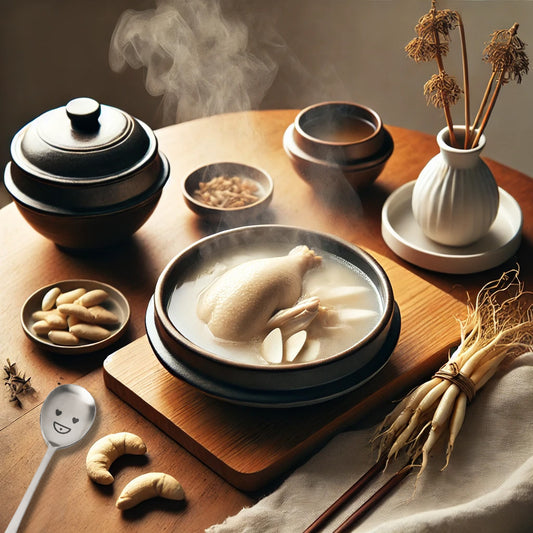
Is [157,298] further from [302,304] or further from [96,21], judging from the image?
[96,21]

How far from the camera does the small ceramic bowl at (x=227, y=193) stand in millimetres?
1705

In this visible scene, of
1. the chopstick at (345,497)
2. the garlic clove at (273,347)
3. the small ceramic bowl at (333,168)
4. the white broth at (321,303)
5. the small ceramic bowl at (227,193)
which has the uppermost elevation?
the garlic clove at (273,347)

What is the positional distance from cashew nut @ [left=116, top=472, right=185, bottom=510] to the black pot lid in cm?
66

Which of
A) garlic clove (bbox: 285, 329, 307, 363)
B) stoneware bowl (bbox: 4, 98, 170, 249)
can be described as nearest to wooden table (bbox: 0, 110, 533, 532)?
stoneware bowl (bbox: 4, 98, 170, 249)

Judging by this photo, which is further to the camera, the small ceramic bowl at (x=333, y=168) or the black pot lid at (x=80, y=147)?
the small ceramic bowl at (x=333, y=168)

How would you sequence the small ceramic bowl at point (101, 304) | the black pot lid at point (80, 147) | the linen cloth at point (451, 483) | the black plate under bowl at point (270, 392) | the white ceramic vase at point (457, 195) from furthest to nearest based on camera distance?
the white ceramic vase at point (457, 195)
the black pot lid at point (80, 147)
the small ceramic bowl at point (101, 304)
the black plate under bowl at point (270, 392)
the linen cloth at point (451, 483)

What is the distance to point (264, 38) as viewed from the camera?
12.9 ft

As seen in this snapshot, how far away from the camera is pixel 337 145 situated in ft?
5.81

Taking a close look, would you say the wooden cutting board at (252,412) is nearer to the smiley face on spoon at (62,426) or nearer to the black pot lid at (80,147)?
the smiley face on spoon at (62,426)

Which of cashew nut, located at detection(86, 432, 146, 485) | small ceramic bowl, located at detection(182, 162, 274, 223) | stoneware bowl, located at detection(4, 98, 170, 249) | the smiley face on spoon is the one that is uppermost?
stoneware bowl, located at detection(4, 98, 170, 249)

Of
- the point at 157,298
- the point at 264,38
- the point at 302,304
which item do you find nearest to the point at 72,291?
the point at 157,298

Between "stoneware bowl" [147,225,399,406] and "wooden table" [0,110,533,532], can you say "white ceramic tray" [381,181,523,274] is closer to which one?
"wooden table" [0,110,533,532]

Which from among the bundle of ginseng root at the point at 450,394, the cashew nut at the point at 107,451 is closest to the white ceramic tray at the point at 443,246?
the bundle of ginseng root at the point at 450,394

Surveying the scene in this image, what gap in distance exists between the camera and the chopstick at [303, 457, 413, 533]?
3.49 feet
